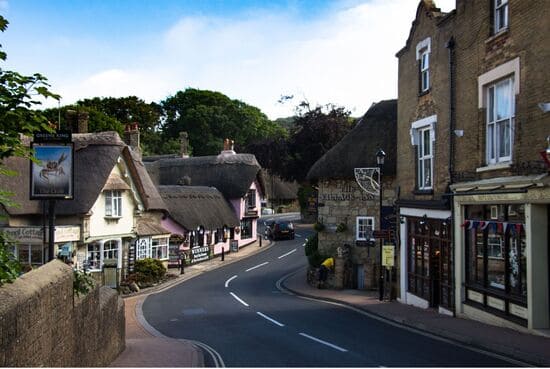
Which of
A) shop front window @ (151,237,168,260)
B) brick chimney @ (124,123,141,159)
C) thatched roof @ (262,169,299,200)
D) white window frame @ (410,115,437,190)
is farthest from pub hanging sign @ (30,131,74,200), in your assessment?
thatched roof @ (262,169,299,200)

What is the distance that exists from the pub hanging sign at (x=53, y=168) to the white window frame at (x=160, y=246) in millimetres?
23478

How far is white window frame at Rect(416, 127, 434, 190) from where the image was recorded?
68.7 feet

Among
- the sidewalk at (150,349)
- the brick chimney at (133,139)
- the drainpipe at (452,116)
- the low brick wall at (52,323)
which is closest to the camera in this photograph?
the low brick wall at (52,323)

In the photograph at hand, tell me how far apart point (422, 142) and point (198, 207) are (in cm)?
2659

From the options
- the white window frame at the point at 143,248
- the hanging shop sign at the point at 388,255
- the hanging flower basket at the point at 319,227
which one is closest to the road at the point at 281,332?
the hanging shop sign at the point at 388,255

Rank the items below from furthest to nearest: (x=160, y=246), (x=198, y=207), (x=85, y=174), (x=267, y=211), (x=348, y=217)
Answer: (x=267, y=211) → (x=198, y=207) → (x=160, y=246) → (x=85, y=174) → (x=348, y=217)

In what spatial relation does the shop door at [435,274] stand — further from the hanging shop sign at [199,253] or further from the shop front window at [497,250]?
the hanging shop sign at [199,253]

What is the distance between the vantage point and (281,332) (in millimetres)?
16672

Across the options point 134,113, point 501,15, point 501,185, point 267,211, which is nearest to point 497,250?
point 501,185

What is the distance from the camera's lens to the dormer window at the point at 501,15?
610 inches

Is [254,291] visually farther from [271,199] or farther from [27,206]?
[271,199]

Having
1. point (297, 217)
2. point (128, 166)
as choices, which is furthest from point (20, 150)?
point (297, 217)

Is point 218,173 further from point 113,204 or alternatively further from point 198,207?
point 113,204

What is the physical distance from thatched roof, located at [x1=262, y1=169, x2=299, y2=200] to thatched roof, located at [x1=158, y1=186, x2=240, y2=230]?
31.9 meters
